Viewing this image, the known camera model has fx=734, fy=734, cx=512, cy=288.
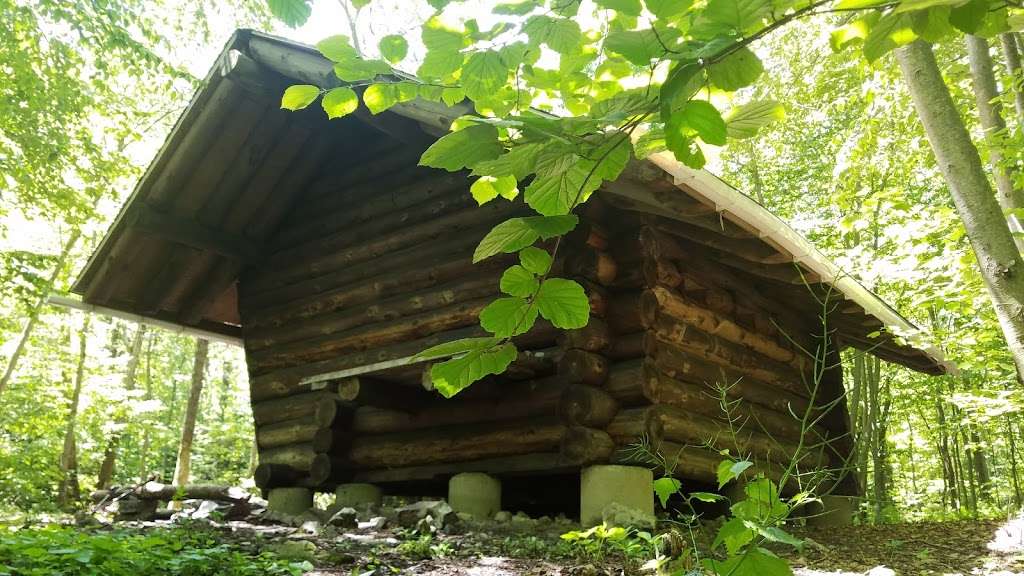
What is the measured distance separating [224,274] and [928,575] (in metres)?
8.36

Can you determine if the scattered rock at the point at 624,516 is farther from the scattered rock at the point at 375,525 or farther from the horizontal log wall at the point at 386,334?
the scattered rock at the point at 375,525

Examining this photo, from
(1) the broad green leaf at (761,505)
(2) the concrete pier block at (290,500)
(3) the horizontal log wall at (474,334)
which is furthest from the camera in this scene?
(2) the concrete pier block at (290,500)

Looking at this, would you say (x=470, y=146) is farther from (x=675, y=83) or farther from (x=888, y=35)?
(x=888, y=35)

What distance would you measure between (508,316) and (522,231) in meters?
0.14

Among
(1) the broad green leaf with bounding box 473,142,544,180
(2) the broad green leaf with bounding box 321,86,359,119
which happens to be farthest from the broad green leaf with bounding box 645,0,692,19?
(2) the broad green leaf with bounding box 321,86,359,119

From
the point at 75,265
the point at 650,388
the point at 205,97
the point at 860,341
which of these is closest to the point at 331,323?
the point at 205,97

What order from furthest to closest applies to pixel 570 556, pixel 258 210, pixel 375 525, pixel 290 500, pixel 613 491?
pixel 258 210, pixel 290 500, pixel 375 525, pixel 613 491, pixel 570 556

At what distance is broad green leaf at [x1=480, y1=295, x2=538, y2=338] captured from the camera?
116 cm

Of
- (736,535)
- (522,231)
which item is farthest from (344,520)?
(522,231)

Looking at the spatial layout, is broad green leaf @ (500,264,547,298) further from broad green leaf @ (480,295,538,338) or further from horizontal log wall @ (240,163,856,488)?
horizontal log wall @ (240,163,856,488)

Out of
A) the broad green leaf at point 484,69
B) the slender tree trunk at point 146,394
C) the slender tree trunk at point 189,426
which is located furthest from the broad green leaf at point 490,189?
the slender tree trunk at point 146,394

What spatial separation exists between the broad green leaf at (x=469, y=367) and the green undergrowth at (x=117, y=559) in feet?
10.4

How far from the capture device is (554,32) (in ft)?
4.32

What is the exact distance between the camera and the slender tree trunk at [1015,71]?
231 inches
